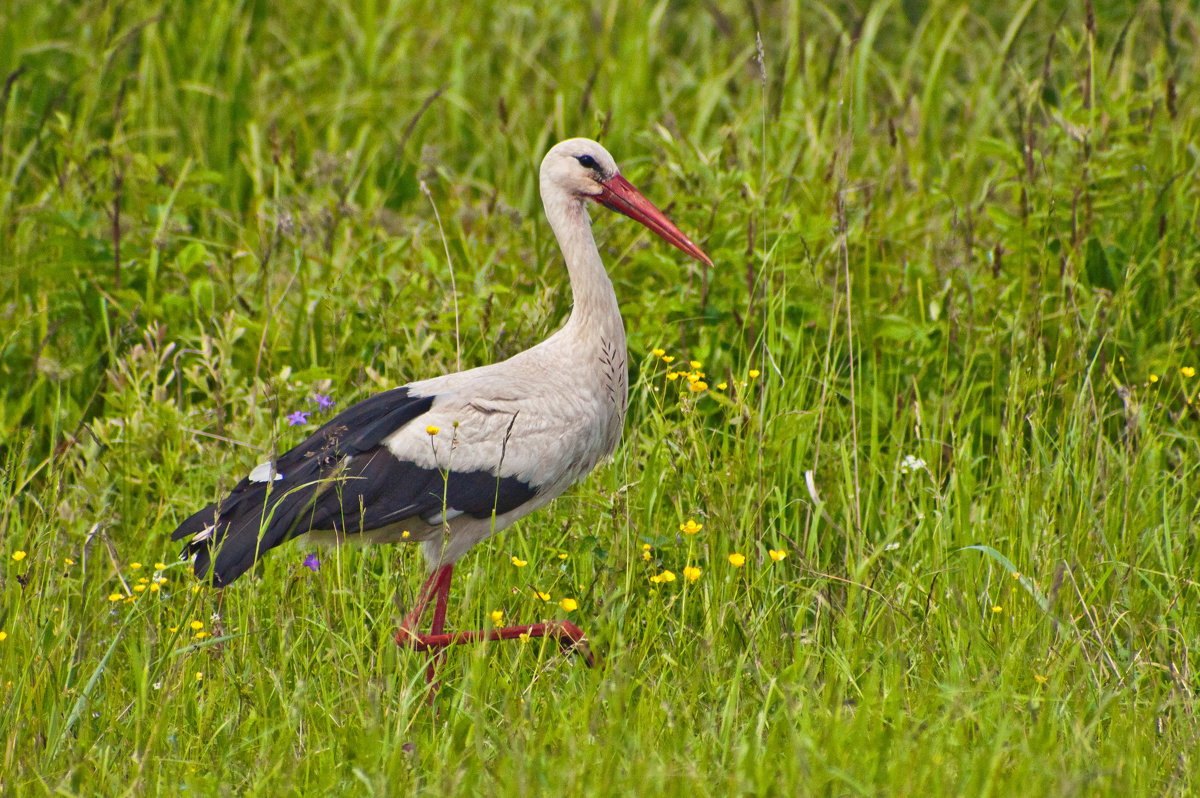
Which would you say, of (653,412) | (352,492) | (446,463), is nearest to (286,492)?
(352,492)

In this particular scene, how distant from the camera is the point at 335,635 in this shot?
9.58 feet

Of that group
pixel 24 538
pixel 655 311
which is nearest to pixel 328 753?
pixel 24 538

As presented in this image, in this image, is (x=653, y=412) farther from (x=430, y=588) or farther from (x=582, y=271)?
(x=430, y=588)

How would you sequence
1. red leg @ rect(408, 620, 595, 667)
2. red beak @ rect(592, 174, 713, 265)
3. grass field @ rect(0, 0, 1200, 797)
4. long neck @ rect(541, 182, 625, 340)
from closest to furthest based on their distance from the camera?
grass field @ rect(0, 0, 1200, 797), red leg @ rect(408, 620, 595, 667), long neck @ rect(541, 182, 625, 340), red beak @ rect(592, 174, 713, 265)

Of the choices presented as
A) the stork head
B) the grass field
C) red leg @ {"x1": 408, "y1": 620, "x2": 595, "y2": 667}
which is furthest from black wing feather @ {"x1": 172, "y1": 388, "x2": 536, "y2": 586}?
the stork head

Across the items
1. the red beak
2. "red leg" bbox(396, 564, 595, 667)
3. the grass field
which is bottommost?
"red leg" bbox(396, 564, 595, 667)

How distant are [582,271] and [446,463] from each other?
0.71 m

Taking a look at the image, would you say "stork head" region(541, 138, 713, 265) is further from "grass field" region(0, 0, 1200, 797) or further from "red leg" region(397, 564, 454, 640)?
"red leg" region(397, 564, 454, 640)

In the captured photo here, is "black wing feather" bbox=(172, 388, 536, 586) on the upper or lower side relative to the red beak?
lower

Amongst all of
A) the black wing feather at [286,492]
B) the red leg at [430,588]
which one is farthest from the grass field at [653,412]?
the black wing feather at [286,492]

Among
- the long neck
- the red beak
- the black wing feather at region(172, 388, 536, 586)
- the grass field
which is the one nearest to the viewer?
the grass field

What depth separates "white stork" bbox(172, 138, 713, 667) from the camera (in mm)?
3229

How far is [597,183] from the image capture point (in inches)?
149

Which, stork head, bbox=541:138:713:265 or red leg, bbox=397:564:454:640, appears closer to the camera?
red leg, bbox=397:564:454:640
